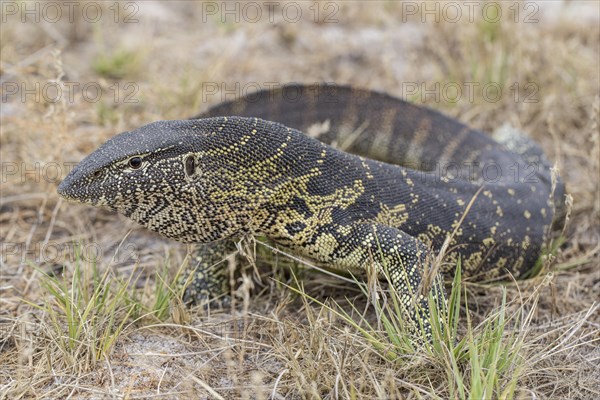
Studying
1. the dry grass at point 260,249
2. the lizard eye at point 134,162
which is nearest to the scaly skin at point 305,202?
the lizard eye at point 134,162

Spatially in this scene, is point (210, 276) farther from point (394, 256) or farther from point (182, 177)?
point (394, 256)

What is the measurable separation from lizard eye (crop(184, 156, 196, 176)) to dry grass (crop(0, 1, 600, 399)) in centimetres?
75

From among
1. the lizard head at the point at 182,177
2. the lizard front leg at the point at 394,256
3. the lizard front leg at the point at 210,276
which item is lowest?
the lizard front leg at the point at 210,276

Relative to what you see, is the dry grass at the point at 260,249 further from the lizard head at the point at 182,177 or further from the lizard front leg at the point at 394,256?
the lizard head at the point at 182,177

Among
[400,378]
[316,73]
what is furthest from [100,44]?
[400,378]

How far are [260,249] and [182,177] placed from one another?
1.05 metres

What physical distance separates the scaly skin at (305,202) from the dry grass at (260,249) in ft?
1.03

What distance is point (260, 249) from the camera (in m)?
5.02

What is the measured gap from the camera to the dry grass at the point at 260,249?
3.81 m

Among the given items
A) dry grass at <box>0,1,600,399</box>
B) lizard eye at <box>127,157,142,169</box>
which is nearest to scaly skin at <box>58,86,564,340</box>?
lizard eye at <box>127,157,142,169</box>

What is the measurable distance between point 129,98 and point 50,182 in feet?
6.78

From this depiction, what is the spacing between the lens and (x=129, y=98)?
7.57m

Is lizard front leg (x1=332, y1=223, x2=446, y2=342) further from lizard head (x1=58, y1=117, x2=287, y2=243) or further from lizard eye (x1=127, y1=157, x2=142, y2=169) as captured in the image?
lizard eye (x1=127, y1=157, x2=142, y2=169)

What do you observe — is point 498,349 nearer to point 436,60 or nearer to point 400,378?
point 400,378
